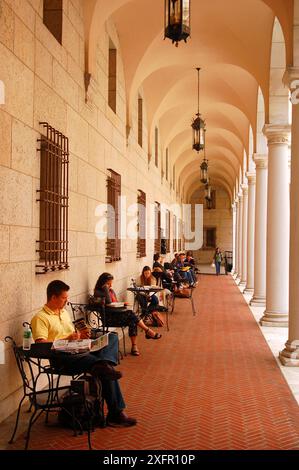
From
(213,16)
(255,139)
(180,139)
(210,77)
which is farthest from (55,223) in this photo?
(180,139)

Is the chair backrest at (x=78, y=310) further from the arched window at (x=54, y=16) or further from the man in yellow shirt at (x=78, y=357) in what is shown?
the arched window at (x=54, y=16)

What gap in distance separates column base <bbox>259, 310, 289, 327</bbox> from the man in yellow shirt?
20.9 ft

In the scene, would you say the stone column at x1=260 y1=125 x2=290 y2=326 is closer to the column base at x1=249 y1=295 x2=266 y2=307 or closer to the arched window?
the column base at x1=249 y1=295 x2=266 y2=307

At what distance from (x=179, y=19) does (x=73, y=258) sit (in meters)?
3.64

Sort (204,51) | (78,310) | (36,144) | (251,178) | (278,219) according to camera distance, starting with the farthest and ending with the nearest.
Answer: (251,178) < (204,51) < (278,219) < (78,310) < (36,144)

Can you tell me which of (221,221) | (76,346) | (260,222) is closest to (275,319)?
(260,222)

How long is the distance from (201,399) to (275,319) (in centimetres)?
555

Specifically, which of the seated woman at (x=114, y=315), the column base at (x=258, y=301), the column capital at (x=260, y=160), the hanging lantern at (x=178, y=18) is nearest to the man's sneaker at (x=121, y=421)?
→ the seated woman at (x=114, y=315)

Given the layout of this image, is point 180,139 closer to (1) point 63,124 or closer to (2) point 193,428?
(1) point 63,124

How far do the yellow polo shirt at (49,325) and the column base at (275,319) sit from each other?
6506mm

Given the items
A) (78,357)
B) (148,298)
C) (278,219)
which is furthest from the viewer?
(148,298)

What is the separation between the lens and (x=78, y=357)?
4770 millimetres

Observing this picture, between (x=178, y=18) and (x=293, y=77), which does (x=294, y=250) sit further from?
(x=178, y=18)

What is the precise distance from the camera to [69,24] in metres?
8.00
